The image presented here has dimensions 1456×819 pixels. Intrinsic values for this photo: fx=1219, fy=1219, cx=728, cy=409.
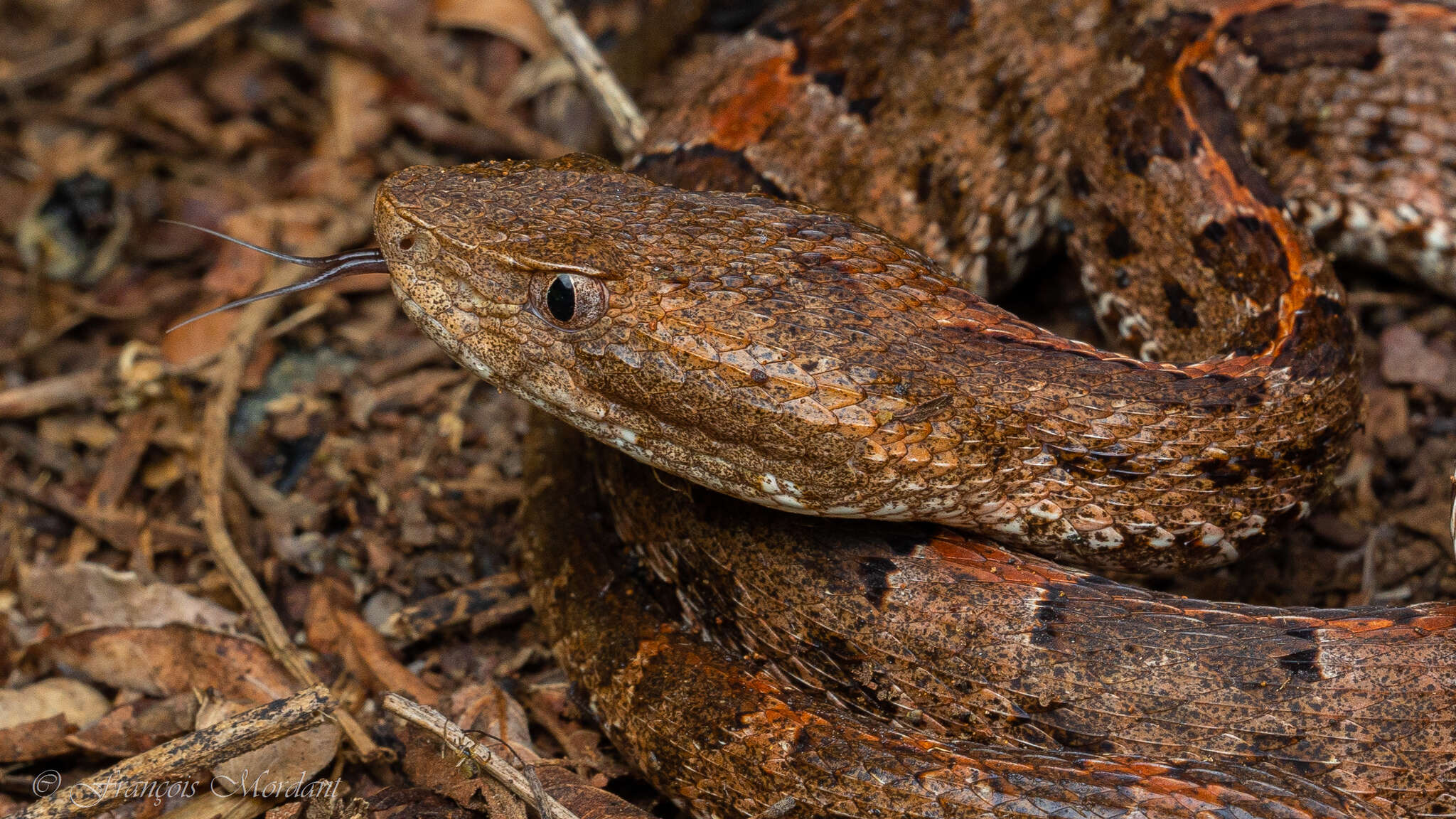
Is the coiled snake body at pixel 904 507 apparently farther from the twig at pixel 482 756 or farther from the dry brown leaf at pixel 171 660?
the dry brown leaf at pixel 171 660

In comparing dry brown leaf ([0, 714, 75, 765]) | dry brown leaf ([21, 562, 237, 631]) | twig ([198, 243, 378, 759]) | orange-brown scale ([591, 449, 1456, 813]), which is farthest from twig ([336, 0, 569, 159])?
dry brown leaf ([0, 714, 75, 765])

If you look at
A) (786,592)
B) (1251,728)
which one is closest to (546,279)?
(786,592)

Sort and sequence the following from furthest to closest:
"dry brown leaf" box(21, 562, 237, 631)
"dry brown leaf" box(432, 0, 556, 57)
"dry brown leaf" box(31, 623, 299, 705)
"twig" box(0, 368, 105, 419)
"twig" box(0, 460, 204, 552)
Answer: "dry brown leaf" box(432, 0, 556, 57) → "twig" box(0, 368, 105, 419) → "twig" box(0, 460, 204, 552) → "dry brown leaf" box(21, 562, 237, 631) → "dry brown leaf" box(31, 623, 299, 705)

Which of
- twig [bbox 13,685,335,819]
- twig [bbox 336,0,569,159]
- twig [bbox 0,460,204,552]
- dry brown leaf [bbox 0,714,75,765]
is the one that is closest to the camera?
twig [bbox 13,685,335,819]

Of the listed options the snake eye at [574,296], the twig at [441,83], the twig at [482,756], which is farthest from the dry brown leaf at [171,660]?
the twig at [441,83]

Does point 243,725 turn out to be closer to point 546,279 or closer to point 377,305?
point 546,279

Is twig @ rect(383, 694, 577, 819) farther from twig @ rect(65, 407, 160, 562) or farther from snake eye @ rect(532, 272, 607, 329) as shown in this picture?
twig @ rect(65, 407, 160, 562)
